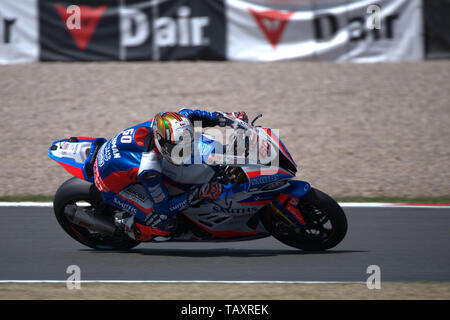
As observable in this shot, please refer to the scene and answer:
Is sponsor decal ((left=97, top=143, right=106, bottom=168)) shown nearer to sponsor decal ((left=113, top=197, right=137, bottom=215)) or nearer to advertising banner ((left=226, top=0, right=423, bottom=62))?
sponsor decal ((left=113, top=197, right=137, bottom=215))

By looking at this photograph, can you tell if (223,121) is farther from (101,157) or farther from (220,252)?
(220,252)

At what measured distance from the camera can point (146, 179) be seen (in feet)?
19.9

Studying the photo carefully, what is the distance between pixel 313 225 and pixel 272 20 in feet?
25.6

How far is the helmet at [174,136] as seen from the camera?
585 centimetres

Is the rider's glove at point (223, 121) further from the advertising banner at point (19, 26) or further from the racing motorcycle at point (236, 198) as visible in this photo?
the advertising banner at point (19, 26)

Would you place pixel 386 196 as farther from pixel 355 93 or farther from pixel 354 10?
pixel 354 10

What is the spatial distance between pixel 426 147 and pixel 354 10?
11.3 ft

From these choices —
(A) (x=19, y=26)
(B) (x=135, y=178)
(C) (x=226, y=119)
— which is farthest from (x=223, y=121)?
(A) (x=19, y=26)

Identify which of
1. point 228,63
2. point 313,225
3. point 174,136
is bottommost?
point 313,225

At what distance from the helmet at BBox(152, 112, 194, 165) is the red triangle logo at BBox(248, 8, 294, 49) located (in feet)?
25.7

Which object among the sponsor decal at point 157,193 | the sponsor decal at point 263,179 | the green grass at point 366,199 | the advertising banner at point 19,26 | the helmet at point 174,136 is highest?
the advertising banner at point 19,26

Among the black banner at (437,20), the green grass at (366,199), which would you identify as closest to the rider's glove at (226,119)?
the green grass at (366,199)

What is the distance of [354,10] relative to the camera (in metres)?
13.4

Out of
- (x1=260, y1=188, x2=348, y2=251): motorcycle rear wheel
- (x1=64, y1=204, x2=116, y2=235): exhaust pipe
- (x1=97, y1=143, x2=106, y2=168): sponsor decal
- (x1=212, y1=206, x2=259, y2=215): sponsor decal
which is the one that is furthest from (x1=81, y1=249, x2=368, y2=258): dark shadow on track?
(x1=97, y1=143, x2=106, y2=168): sponsor decal
